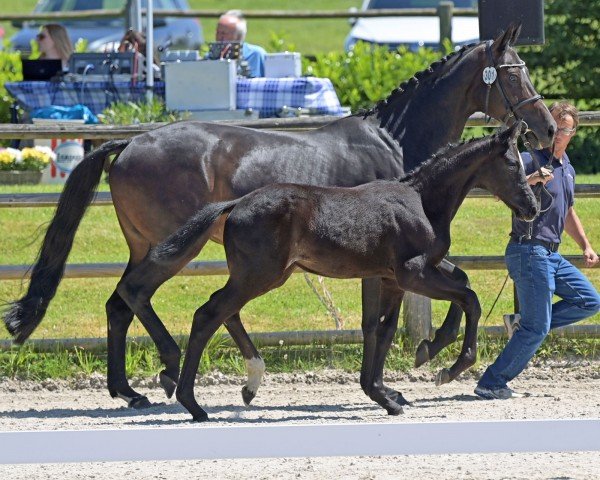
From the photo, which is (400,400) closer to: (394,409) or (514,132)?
(394,409)

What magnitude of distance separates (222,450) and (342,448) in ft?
1.24

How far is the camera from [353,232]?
19.3 ft

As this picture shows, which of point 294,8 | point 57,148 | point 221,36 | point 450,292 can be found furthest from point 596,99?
point 294,8

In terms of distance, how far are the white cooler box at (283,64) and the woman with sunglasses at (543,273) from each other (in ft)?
17.1

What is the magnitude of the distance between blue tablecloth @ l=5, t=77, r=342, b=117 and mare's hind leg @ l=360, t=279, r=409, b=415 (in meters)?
4.57

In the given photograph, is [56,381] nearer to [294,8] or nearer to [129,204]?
[129,204]

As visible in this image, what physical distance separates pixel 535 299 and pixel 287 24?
26.3 metres

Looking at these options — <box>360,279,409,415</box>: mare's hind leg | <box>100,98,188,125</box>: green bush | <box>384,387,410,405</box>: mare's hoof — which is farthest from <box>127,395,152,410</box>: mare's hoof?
<box>100,98,188,125</box>: green bush

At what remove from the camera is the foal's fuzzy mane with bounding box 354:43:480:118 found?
6770 millimetres

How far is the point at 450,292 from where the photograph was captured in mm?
5934

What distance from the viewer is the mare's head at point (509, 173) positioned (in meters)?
Result: 5.98

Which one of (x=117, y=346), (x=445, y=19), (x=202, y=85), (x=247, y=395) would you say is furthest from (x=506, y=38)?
(x=445, y=19)

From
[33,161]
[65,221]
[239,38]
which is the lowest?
[33,161]

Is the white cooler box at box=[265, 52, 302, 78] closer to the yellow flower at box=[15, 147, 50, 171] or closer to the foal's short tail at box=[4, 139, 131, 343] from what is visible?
the yellow flower at box=[15, 147, 50, 171]
